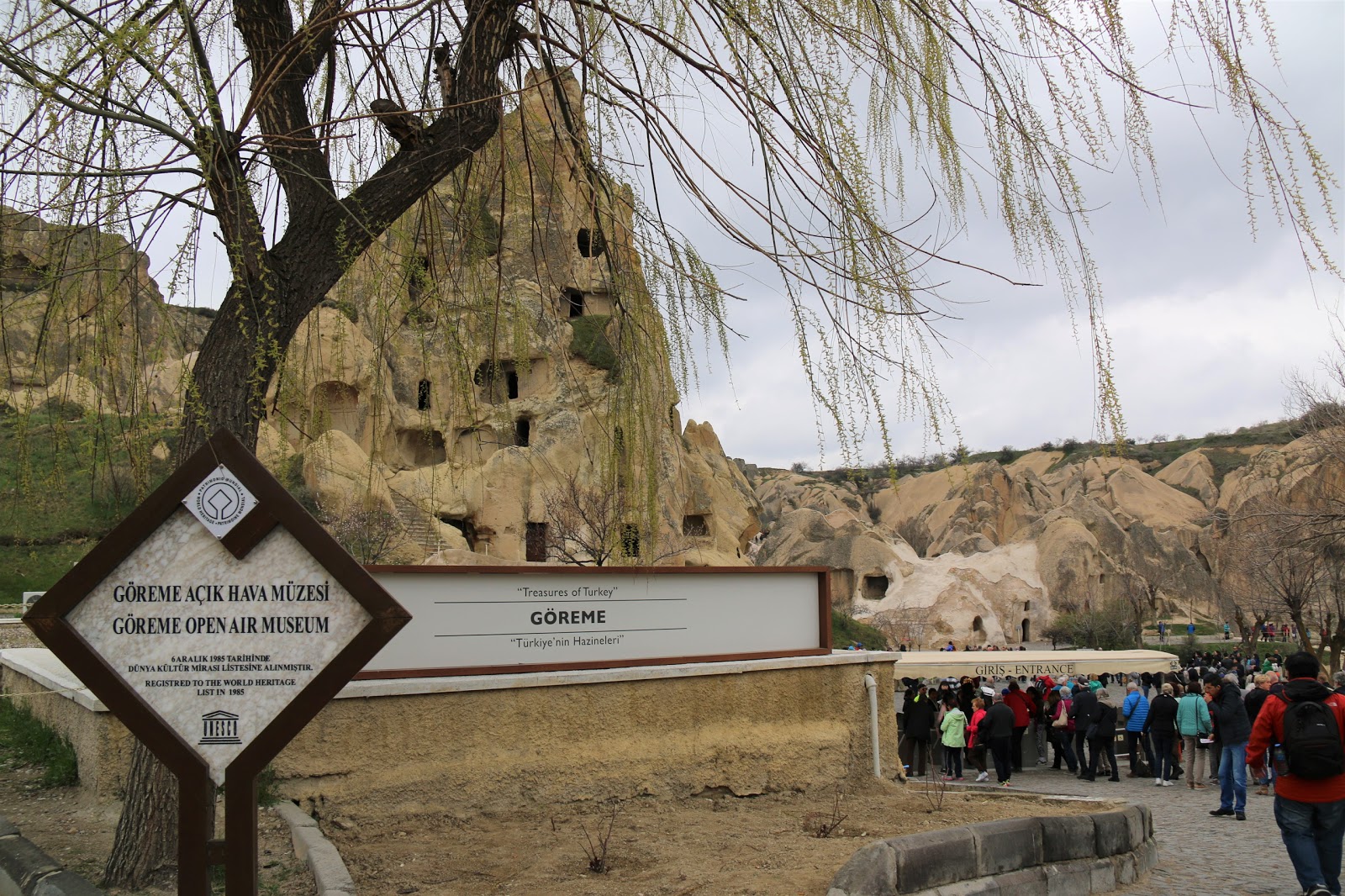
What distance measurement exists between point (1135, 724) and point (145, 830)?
12699 millimetres

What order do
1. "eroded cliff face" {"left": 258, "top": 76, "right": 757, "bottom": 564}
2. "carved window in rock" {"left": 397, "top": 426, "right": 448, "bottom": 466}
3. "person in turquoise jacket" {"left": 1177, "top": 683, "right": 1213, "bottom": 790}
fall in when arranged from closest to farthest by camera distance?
"eroded cliff face" {"left": 258, "top": 76, "right": 757, "bottom": 564} → "person in turquoise jacket" {"left": 1177, "top": 683, "right": 1213, "bottom": 790} → "carved window in rock" {"left": 397, "top": 426, "right": 448, "bottom": 466}

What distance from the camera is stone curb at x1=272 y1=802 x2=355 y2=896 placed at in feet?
13.9

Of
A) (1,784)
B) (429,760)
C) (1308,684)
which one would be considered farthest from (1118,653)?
(1,784)

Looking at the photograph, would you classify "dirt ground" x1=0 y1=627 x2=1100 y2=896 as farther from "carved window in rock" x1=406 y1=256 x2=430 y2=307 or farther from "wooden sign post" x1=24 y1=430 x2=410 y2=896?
"carved window in rock" x1=406 y1=256 x2=430 y2=307

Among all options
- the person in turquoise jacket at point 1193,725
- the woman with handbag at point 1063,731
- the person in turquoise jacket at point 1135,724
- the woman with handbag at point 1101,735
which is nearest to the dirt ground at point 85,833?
the person in turquoise jacket at point 1193,725

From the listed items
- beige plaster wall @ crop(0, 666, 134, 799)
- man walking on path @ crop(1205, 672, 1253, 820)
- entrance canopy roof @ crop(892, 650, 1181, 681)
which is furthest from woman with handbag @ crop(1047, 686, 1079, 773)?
beige plaster wall @ crop(0, 666, 134, 799)

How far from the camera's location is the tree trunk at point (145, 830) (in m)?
4.46

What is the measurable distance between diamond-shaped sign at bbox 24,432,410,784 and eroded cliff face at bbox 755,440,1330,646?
31665 mm

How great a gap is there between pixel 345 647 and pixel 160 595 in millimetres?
623

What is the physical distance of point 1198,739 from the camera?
12023 millimetres

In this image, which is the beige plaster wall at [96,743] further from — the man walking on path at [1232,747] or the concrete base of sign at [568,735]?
the man walking on path at [1232,747]

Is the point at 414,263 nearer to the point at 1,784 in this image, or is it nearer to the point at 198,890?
the point at 198,890

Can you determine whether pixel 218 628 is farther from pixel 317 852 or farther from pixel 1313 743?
pixel 1313 743

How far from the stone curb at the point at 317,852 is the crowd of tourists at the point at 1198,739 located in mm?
5148
